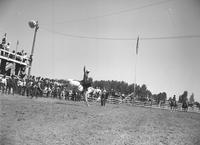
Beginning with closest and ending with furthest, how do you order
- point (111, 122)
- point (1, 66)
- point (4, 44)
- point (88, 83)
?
point (111, 122) < point (88, 83) < point (4, 44) < point (1, 66)

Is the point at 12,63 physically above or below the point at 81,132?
above

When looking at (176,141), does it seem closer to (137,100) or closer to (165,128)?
(165,128)

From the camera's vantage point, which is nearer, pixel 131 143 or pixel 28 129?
pixel 131 143

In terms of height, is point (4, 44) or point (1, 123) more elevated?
point (4, 44)

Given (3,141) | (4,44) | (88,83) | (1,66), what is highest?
(4,44)

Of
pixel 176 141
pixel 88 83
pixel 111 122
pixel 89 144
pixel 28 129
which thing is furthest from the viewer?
pixel 88 83

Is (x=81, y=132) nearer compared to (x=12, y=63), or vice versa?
→ (x=81, y=132)

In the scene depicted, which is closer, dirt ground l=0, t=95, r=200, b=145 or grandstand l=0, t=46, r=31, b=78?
dirt ground l=0, t=95, r=200, b=145

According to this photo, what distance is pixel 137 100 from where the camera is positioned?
1716 inches

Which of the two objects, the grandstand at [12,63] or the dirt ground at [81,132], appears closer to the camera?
the dirt ground at [81,132]

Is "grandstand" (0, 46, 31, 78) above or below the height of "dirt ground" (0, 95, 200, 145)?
above

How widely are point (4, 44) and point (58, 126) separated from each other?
20.5 metres

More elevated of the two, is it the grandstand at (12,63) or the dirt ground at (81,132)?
the grandstand at (12,63)

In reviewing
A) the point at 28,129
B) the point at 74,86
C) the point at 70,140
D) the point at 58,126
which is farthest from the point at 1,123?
the point at 74,86
